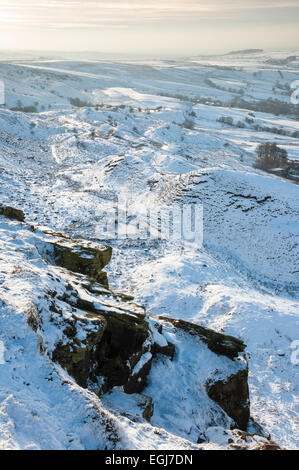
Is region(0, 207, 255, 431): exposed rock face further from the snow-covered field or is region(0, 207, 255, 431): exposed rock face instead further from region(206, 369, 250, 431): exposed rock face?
the snow-covered field

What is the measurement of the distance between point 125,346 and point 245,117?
114110mm

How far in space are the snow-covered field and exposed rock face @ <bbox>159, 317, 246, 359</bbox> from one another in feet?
1.71

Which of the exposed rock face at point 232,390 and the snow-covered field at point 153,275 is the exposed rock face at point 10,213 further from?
the exposed rock face at point 232,390

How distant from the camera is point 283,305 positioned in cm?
1777

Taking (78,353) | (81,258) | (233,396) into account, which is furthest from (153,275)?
(78,353)

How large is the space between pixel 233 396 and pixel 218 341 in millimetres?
1800

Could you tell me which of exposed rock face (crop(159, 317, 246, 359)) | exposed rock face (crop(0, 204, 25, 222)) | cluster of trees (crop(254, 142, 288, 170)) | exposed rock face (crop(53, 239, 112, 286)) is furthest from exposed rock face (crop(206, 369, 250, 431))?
cluster of trees (crop(254, 142, 288, 170))

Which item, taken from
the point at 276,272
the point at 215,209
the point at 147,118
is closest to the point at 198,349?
the point at 276,272

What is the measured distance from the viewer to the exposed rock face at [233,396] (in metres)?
9.78

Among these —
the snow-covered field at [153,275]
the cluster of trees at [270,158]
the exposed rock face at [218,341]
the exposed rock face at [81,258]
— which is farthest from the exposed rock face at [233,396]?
the cluster of trees at [270,158]

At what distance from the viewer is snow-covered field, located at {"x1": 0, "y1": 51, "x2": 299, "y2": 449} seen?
6.37 m

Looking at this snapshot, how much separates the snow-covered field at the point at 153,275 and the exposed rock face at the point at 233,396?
0.40 metres

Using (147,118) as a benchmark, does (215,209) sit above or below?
below
